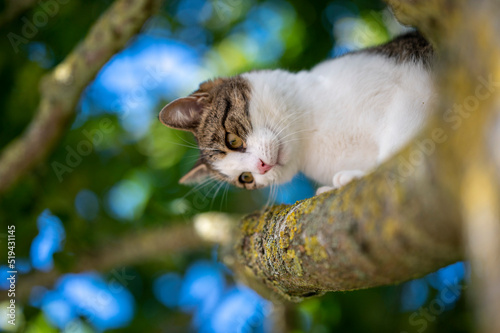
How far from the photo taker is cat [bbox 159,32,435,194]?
2277 millimetres

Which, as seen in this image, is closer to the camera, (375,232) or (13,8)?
(375,232)

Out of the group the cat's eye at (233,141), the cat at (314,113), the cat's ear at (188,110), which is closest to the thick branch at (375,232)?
the cat at (314,113)

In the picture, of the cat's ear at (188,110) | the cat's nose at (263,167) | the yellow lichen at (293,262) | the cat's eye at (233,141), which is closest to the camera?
the yellow lichen at (293,262)

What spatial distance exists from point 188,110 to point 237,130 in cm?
54

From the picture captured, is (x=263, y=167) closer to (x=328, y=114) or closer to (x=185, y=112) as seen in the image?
(x=328, y=114)

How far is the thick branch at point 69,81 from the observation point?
2.95m

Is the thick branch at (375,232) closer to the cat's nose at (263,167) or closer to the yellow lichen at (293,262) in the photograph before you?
the yellow lichen at (293,262)

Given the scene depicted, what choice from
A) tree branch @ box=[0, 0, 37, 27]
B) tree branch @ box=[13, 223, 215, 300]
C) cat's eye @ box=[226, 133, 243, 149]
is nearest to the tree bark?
cat's eye @ box=[226, 133, 243, 149]

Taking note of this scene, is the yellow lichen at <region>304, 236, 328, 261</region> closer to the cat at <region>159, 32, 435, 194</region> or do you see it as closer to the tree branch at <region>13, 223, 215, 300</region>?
the cat at <region>159, 32, 435, 194</region>

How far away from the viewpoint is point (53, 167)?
4141 mm

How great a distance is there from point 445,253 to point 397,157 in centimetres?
27

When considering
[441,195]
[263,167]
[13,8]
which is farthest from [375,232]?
[13,8]

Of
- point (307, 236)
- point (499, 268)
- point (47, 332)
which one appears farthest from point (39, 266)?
point (499, 268)

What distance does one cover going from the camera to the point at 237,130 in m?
2.59
